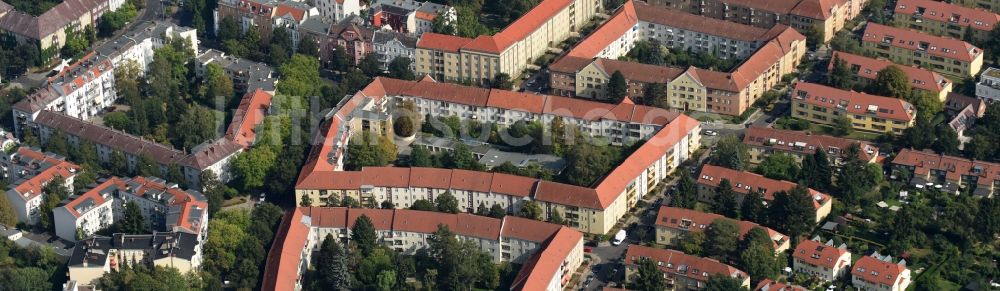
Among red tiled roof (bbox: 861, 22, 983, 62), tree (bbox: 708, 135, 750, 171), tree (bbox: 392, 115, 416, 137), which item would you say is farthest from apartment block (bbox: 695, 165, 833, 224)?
red tiled roof (bbox: 861, 22, 983, 62)

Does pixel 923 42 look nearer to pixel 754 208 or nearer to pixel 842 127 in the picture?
pixel 842 127

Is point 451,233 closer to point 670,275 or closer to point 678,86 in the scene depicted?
point 670,275

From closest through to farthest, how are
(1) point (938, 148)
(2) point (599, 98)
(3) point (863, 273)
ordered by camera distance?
(3) point (863, 273) → (1) point (938, 148) → (2) point (599, 98)

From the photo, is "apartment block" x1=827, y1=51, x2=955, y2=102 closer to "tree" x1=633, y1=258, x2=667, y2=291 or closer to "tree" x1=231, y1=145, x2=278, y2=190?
"tree" x1=633, y1=258, x2=667, y2=291

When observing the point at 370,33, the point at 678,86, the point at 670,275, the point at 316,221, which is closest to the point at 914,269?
the point at 670,275

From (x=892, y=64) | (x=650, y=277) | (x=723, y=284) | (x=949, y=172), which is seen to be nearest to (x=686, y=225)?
(x=650, y=277)

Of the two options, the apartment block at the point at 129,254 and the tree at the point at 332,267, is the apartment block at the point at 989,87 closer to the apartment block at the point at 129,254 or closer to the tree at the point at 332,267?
the tree at the point at 332,267
